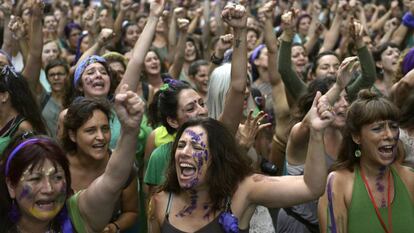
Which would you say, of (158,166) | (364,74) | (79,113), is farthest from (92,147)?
(364,74)

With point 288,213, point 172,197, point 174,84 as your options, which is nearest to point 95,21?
point 174,84

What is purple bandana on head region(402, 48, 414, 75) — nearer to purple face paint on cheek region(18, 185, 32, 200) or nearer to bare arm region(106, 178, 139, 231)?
bare arm region(106, 178, 139, 231)

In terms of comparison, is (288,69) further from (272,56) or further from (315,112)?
(315,112)

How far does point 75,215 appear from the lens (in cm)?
311

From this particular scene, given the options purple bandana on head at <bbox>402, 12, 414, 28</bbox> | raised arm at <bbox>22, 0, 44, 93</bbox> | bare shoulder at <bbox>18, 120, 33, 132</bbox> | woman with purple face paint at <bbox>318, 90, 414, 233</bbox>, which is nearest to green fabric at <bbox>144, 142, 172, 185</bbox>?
bare shoulder at <bbox>18, 120, 33, 132</bbox>

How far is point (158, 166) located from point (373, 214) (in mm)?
1379

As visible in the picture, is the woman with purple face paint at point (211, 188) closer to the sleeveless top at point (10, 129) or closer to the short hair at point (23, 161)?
the short hair at point (23, 161)

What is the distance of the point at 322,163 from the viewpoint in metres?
3.19

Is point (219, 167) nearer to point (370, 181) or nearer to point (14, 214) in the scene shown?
point (370, 181)

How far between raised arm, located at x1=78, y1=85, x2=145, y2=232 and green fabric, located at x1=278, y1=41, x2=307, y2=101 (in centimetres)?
309

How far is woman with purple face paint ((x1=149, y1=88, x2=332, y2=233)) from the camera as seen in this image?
337 cm

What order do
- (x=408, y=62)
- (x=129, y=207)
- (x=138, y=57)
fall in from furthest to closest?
(x=408, y=62), (x=129, y=207), (x=138, y=57)

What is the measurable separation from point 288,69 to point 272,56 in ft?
1.28

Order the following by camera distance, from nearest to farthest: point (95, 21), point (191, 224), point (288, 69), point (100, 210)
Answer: point (100, 210), point (191, 224), point (288, 69), point (95, 21)
